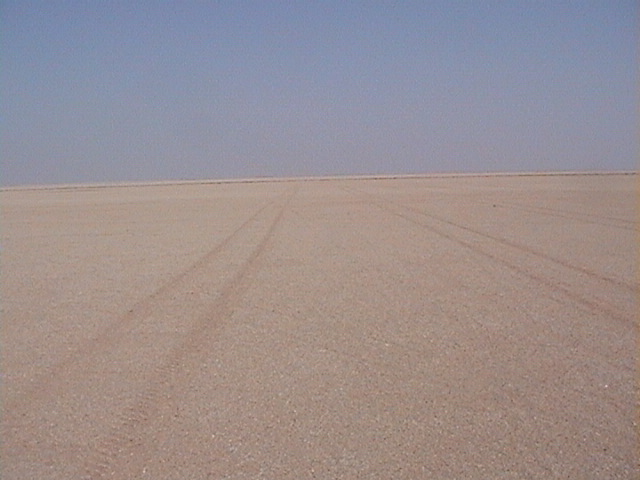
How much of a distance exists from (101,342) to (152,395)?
1.73m

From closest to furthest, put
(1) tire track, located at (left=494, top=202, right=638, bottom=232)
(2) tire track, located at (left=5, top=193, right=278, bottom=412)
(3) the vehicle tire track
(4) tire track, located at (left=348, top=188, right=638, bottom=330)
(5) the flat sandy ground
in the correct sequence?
1. (5) the flat sandy ground
2. (2) tire track, located at (left=5, top=193, right=278, bottom=412)
3. (4) tire track, located at (left=348, top=188, right=638, bottom=330)
4. (3) the vehicle tire track
5. (1) tire track, located at (left=494, top=202, right=638, bottom=232)

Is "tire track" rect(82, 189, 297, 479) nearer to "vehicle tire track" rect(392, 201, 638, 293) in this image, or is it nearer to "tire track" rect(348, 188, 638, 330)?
"tire track" rect(348, 188, 638, 330)

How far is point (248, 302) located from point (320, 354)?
2.31m

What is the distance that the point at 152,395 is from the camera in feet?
15.7

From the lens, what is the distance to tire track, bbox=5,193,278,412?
491cm

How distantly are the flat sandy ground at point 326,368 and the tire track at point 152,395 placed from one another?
0.02m

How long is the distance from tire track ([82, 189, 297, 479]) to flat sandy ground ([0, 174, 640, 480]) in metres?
0.02

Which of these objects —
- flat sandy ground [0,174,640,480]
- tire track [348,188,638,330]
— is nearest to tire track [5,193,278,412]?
flat sandy ground [0,174,640,480]

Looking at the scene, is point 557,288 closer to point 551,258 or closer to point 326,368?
point 551,258

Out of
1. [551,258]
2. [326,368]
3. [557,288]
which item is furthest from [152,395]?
[551,258]

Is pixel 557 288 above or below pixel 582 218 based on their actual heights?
above

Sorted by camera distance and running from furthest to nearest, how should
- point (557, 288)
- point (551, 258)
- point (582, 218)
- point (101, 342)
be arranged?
1. point (582, 218)
2. point (551, 258)
3. point (557, 288)
4. point (101, 342)

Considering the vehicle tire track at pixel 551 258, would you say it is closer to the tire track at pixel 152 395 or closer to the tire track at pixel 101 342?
the tire track at pixel 152 395

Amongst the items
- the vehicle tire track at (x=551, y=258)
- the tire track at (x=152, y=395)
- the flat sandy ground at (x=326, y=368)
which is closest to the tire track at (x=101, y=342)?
the flat sandy ground at (x=326, y=368)
